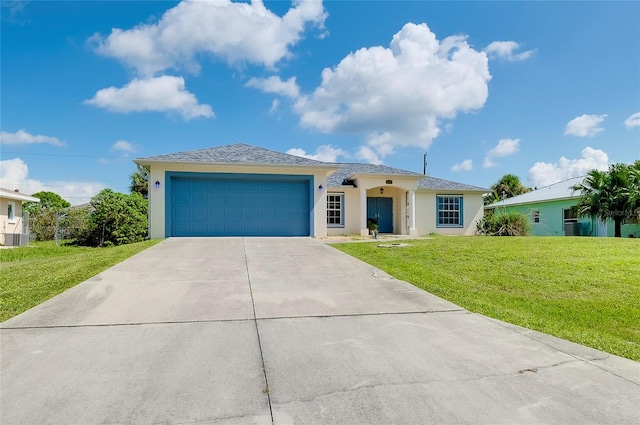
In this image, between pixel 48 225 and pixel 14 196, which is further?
pixel 48 225

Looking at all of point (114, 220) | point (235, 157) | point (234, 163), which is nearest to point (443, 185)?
point (235, 157)

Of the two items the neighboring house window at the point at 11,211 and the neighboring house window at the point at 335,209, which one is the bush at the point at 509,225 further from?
the neighboring house window at the point at 11,211

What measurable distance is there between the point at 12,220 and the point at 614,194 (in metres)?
33.7

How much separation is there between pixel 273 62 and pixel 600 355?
1457 centimetres

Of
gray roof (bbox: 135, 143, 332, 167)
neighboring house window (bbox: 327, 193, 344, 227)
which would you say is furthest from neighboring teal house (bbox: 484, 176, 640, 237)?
gray roof (bbox: 135, 143, 332, 167)

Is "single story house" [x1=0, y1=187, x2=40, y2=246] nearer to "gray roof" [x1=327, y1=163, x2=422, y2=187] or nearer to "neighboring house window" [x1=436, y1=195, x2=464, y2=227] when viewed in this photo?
"gray roof" [x1=327, y1=163, x2=422, y2=187]

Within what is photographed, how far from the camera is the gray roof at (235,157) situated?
45.8 ft

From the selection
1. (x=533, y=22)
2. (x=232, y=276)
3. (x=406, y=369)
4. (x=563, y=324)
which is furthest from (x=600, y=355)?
(x=533, y=22)

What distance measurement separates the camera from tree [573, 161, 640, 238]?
17.0 metres

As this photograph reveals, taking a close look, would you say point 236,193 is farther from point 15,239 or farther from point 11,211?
point 11,211

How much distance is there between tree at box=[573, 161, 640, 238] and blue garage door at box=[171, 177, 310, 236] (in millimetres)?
15515

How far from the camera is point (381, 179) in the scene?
17922 millimetres

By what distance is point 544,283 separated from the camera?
6.74 m

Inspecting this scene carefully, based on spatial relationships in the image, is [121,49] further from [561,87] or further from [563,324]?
[561,87]
